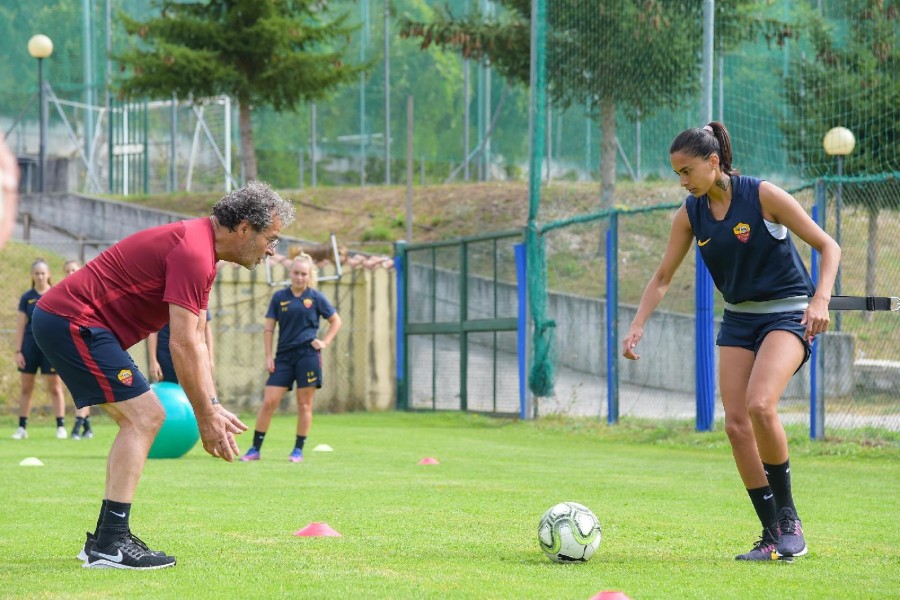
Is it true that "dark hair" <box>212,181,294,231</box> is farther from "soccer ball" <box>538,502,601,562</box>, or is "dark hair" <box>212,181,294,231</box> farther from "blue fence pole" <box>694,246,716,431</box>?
"blue fence pole" <box>694,246,716,431</box>

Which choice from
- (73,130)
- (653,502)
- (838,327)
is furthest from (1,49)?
(653,502)

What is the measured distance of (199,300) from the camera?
18.5ft

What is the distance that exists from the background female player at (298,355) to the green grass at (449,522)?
428 millimetres

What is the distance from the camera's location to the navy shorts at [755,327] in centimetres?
603

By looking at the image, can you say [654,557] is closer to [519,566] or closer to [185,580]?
[519,566]

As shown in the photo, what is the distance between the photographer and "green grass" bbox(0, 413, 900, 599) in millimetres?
5230

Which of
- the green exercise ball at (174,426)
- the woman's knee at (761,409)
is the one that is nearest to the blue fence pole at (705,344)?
the green exercise ball at (174,426)

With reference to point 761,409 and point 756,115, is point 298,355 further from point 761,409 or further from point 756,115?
point 756,115

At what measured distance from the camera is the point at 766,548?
5.95m

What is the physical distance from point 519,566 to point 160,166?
106ft

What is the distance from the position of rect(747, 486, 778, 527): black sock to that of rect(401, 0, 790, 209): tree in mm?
9970

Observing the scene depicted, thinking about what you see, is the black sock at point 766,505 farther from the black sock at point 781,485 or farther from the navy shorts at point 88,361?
the navy shorts at point 88,361

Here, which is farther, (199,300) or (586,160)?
(586,160)

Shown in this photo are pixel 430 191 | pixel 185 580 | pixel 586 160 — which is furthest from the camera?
pixel 430 191
